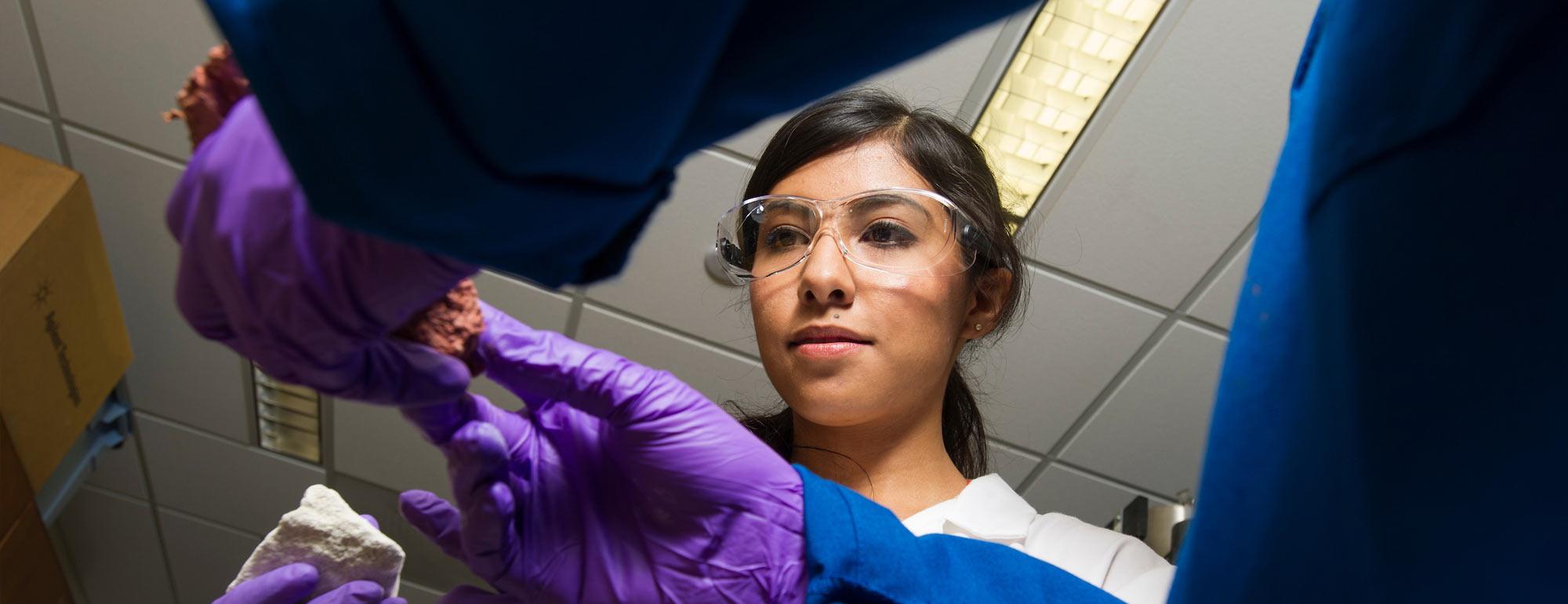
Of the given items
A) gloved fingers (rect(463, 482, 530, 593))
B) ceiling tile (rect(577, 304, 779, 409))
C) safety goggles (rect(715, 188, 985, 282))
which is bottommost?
ceiling tile (rect(577, 304, 779, 409))

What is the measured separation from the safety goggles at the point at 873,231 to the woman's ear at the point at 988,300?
0.29 feet

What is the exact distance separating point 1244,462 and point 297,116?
554 mm

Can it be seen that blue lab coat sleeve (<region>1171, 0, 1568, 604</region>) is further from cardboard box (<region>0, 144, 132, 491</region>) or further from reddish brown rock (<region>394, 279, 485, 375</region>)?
cardboard box (<region>0, 144, 132, 491</region>)

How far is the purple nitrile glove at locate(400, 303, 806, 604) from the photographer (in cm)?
101

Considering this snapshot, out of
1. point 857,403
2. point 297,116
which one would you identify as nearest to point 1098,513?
point 857,403

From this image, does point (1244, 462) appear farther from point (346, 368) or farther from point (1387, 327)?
point (346, 368)

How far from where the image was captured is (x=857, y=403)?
4.73 ft

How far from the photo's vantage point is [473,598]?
1.11m

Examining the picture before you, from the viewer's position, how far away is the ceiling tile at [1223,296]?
321 centimetres

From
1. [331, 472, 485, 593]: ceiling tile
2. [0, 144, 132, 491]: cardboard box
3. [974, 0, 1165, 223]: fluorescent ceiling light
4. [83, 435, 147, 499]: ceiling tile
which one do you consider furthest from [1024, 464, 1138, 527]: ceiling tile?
[83, 435, 147, 499]: ceiling tile

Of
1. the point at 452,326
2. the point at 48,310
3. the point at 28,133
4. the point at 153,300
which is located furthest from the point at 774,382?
the point at 153,300

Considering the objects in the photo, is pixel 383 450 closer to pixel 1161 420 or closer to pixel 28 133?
pixel 28 133

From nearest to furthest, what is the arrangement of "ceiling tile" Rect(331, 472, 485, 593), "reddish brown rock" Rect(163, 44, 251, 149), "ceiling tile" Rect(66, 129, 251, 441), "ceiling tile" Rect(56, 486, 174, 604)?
1. "reddish brown rock" Rect(163, 44, 251, 149)
2. "ceiling tile" Rect(66, 129, 251, 441)
3. "ceiling tile" Rect(331, 472, 485, 593)
4. "ceiling tile" Rect(56, 486, 174, 604)

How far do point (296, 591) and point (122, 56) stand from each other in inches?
90.7
